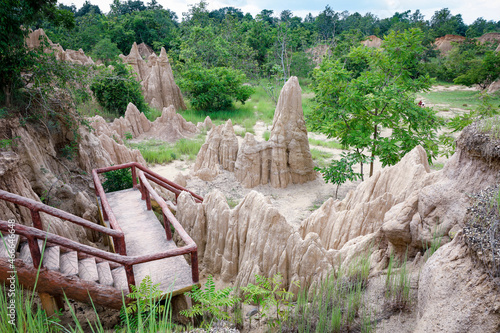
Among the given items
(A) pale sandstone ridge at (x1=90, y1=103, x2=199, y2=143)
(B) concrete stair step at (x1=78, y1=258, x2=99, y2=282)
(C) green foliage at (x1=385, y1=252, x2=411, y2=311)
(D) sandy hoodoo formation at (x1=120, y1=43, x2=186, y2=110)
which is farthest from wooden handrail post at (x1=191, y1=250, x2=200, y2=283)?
(D) sandy hoodoo formation at (x1=120, y1=43, x2=186, y2=110)

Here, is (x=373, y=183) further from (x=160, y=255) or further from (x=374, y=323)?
(x=160, y=255)

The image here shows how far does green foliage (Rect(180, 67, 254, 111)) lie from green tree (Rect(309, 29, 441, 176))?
10.4 meters

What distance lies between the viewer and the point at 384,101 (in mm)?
7637

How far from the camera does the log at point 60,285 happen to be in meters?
3.23

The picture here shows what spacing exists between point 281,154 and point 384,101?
326 cm

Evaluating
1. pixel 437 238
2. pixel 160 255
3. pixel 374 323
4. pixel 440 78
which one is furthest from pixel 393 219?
pixel 440 78

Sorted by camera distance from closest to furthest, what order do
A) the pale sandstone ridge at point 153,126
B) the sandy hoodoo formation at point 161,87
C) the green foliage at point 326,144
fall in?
the pale sandstone ridge at point 153,126 < the green foliage at point 326,144 < the sandy hoodoo formation at point 161,87

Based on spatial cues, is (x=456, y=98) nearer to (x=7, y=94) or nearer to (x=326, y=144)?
(x=326, y=144)

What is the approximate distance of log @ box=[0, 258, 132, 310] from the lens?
3.23 m

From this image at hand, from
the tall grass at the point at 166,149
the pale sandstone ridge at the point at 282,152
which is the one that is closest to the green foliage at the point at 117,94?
the tall grass at the point at 166,149

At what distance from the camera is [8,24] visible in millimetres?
5879

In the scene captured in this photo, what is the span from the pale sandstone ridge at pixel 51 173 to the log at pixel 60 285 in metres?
1.49

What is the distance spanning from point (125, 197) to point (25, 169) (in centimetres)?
162

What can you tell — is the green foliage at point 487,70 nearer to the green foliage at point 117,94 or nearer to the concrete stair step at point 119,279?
the green foliage at point 117,94
